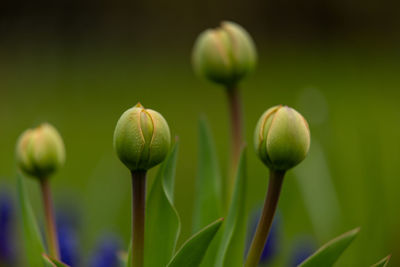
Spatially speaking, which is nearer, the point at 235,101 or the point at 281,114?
the point at 281,114

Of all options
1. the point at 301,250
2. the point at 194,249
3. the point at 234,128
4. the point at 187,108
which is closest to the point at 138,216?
the point at 194,249

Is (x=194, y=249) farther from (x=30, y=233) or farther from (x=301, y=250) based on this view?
(x=301, y=250)

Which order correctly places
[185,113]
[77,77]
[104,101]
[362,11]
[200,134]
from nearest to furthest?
[200,134]
[185,113]
[104,101]
[77,77]
[362,11]

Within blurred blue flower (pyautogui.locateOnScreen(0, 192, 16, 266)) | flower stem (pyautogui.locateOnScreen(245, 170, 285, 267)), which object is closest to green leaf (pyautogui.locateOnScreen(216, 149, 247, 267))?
flower stem (pyautogui.locateOnScreen(245, 170, 285, 267))

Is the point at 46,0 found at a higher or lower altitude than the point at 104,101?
higher

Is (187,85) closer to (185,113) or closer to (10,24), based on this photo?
(185,113)

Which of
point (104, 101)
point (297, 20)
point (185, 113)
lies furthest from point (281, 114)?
point (297, 20)
